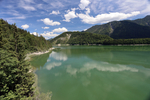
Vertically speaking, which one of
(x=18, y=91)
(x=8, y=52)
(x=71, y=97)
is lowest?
(x=71, y=97)

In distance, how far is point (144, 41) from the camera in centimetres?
12175

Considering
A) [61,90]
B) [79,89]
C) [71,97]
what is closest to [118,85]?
[79,89]

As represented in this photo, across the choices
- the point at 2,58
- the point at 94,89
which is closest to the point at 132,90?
the point at 94,89

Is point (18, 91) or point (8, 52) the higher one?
point (8, 52)

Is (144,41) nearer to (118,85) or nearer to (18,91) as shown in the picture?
(118,85)

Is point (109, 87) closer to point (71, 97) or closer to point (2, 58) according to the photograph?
point (71, 97)

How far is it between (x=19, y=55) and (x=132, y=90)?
18.8 m

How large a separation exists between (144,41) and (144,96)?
150 meters

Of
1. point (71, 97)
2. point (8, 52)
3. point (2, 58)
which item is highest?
point (8, 52)

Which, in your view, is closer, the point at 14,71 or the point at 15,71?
the point at 14,71

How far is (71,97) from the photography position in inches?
466

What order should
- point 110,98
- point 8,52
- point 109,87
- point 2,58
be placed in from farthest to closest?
point 109,87
point 110,98
point 8,52
point 2,58

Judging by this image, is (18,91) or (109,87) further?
(109,87)

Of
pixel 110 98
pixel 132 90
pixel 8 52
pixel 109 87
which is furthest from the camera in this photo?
pixel 109 87
